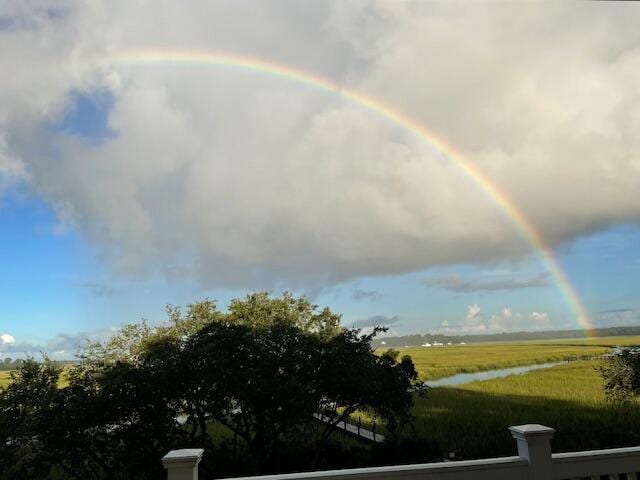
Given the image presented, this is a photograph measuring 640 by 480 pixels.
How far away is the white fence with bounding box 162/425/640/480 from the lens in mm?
3291

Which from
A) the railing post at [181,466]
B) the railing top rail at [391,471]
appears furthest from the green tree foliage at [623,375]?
the railing post at [181,466]

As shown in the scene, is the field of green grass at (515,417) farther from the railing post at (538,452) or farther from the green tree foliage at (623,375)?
the railing post at (538,452)

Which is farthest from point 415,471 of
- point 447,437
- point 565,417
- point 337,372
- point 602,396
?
point 602,396

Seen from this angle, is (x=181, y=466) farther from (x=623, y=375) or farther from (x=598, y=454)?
(x=623, y=375)

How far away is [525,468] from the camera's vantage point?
11.4 ft

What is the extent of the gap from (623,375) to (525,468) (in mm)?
18795

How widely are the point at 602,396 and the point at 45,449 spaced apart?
27084 mm

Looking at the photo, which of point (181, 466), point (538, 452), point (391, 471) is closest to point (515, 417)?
point (538, 452)

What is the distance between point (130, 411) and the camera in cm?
940

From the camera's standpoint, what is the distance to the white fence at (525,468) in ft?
10.8

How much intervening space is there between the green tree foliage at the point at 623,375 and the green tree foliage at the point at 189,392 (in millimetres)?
11790

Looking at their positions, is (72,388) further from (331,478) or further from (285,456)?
(331,478)

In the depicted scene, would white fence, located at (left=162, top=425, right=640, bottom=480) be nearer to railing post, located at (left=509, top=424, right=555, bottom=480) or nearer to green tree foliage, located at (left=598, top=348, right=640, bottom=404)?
railing post, located at (left=509, top=424, right=555, bottom=480)

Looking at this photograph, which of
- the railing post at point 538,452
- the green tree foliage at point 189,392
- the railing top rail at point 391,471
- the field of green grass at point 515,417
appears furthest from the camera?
the field of green grass at point 515,417
